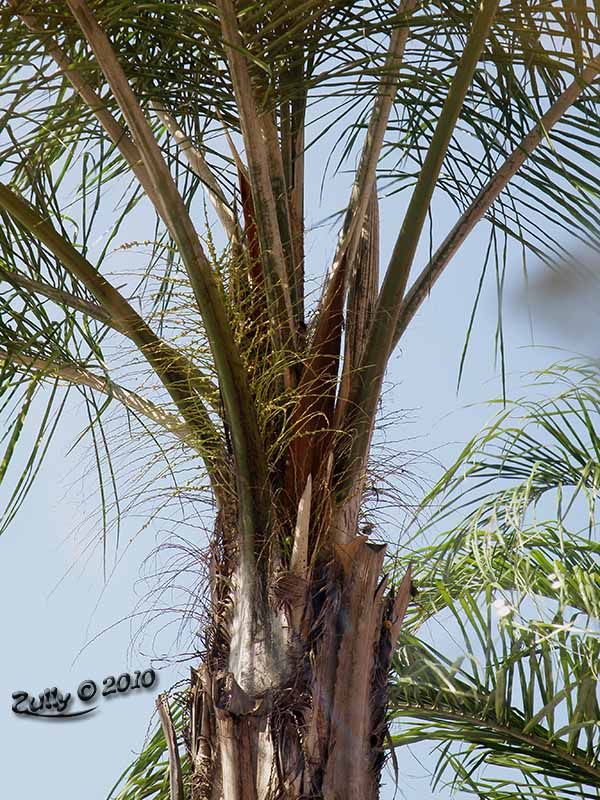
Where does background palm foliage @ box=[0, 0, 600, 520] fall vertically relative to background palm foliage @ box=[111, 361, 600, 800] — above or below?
above

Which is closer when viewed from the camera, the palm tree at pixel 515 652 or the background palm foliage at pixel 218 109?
the background palm foliage at pixel 218 109

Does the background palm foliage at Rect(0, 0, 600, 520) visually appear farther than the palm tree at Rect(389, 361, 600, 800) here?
No

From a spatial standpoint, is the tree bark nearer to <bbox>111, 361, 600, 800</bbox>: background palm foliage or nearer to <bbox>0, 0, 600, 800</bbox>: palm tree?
<bbox>0, 0, 600, 800</bbox>: palm tree

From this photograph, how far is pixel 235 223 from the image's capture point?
170cm

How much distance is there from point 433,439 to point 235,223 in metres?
0.49

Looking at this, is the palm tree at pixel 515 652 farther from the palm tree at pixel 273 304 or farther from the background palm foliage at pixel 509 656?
the palm tree at pixel 273 304

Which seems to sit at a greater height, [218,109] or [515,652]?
[218,109]

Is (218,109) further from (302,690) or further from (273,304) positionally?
(302,690)

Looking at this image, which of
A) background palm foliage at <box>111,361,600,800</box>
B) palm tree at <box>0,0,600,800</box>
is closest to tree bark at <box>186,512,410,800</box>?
palm tree at <box>0,0,600,800</box>

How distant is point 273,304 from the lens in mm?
1546

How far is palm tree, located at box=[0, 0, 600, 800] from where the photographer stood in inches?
54.3

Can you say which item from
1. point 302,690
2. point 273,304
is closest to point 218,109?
point 273,304

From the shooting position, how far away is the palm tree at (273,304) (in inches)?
54.3

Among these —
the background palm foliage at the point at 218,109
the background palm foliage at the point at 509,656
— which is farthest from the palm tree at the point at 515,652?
the background palm foliage at the point at 218,109
